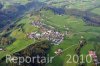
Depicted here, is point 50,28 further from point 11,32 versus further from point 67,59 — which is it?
point 67,59

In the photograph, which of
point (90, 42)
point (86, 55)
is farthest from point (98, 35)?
point (86, 55)

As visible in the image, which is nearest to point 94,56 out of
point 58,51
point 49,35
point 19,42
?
point 58,51

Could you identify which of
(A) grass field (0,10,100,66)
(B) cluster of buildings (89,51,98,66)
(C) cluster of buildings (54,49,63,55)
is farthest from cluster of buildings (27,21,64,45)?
(B) cluster of buildings (89,51,98,66)

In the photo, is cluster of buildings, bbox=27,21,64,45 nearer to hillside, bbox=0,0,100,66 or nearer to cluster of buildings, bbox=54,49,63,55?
hillside, bbox=0,0,100,66

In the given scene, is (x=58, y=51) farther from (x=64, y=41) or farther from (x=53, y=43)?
(x=64, y=41)

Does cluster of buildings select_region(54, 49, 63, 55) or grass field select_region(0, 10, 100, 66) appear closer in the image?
grass field select_region(0, 10, 100, 66)

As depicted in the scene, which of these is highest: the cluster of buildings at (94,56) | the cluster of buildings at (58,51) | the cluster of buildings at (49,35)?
the cluster of buildings at (58,51)

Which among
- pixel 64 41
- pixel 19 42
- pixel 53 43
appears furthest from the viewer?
pixel 19 42

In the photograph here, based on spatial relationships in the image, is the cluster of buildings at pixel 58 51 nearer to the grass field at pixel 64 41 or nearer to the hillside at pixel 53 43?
the hillside at pixel 53 43

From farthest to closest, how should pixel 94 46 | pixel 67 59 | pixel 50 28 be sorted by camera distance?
pixel 50 28 → pixel 94 46 → pixel 67 59

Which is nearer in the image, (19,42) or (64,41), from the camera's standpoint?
(64,41)

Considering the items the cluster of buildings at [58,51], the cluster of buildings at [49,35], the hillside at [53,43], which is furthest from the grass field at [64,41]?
the cluster of buildings at [49,35]
